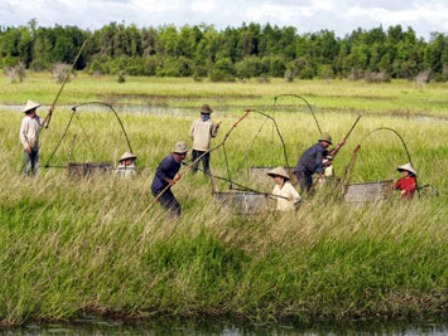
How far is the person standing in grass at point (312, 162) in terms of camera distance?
13.1 meters

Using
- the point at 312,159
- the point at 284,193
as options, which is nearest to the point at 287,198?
the point at 284,193

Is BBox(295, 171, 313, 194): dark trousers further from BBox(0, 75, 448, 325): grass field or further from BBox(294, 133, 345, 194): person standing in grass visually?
BBox(0, 75, 448, 325): grass field

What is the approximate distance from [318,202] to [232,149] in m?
7.36

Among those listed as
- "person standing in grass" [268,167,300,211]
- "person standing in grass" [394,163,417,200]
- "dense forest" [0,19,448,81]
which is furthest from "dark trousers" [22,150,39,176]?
"dense forest" [0,19,448,81]

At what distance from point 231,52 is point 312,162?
320ft

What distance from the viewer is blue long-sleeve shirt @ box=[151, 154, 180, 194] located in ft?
35.2

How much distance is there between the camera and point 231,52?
10975cm

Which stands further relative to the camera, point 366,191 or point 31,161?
point 31,161

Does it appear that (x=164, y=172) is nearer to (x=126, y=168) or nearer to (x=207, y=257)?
(x=207, y=257)

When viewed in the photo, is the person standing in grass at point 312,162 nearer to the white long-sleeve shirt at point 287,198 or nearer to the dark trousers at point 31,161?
the white long-sleeve shirt at point 287,198

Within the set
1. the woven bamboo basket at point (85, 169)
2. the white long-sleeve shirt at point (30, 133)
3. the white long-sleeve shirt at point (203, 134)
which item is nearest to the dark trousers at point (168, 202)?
the woven bamboo basket at point (85, 169)

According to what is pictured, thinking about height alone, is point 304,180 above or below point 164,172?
below

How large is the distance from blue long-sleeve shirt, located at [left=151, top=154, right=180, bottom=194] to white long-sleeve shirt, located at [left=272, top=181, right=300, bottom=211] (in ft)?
4.42

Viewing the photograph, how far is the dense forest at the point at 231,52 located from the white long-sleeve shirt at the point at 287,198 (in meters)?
65.9
